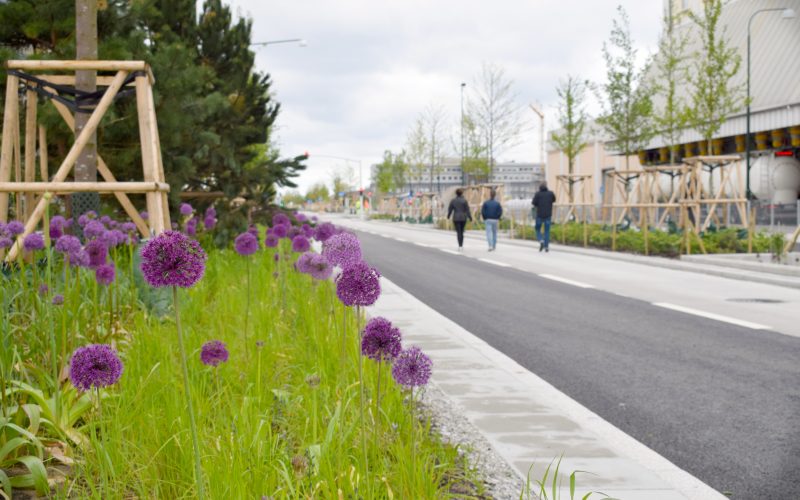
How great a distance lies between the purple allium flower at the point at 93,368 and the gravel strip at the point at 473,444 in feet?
5.35

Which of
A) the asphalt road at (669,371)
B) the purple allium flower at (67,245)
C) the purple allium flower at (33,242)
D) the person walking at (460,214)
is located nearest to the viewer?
the purple allium flower at (67,245)

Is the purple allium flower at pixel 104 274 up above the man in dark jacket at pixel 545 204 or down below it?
below

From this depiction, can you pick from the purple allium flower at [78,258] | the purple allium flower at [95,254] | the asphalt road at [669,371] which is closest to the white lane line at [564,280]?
the asphalt road at [669,371]

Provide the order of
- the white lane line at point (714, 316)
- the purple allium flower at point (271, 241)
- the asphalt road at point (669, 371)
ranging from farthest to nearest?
the white lane line at point (714, 316), the purple allium flower at point (271, 241), the asphalt road at point (669, 371)

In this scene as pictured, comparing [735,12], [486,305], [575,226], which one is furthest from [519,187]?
[486,305]

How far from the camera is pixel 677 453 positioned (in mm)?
4629

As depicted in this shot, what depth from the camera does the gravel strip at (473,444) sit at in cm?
351

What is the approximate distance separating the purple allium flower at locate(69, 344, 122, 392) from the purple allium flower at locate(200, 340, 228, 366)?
0.85 meters

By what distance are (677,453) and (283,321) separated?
10.5 feet

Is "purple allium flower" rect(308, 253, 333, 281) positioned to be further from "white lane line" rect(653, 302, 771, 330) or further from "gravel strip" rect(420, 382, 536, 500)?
"white lane line" rect(653, 302, 771, 330)

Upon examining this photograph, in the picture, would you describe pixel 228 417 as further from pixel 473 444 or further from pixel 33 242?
pixel 33 242

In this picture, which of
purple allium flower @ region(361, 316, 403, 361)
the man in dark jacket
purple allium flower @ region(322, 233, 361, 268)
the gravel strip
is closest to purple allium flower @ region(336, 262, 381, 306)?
purple allium flower @ region(361, 316, 403, 361)

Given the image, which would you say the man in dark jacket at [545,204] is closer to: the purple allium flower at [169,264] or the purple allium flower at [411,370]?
the purple allium flower at [411,370]

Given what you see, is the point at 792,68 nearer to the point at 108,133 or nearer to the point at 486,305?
the point at 486,305
